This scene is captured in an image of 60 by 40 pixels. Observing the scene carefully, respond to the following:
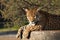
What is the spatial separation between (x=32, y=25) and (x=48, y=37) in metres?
0.36

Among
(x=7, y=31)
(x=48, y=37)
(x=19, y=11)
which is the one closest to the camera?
(x=48, y=37)

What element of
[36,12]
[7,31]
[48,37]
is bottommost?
[7,31]

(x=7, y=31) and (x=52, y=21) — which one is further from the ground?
(x=52, y=21)

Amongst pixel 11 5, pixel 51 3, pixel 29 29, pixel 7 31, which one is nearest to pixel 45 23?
pixel 29 29

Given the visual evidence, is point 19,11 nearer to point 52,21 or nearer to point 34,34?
point 52,21

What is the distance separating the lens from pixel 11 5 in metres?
4.18

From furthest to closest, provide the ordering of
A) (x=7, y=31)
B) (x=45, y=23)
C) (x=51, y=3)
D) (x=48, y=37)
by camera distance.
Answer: (x=7, y=31)
(x=51, y=3)
(x=45, y=23)
(x=48, y=37)

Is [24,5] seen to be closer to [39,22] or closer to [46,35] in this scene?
[39,22]

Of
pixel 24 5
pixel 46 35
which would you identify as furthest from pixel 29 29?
pixel 24 5

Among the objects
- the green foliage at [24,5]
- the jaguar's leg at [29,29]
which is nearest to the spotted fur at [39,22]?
the jaguar's leg at [29,29]

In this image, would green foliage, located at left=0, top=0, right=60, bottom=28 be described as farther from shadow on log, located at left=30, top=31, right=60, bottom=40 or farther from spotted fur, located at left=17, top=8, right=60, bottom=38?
shadow on log, located at left=30, top=31, right=60, bottom=40

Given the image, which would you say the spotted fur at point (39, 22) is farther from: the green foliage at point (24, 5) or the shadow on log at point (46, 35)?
the green foliage at point (24, 5)

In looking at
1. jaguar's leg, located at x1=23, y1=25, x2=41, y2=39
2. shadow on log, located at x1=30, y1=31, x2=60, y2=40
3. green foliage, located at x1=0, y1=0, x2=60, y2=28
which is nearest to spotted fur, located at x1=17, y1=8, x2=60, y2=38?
jaguar's leg, located at x1=23, y1=25, x2=41, y2=39

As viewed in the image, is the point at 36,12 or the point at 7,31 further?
the point at 7,31
